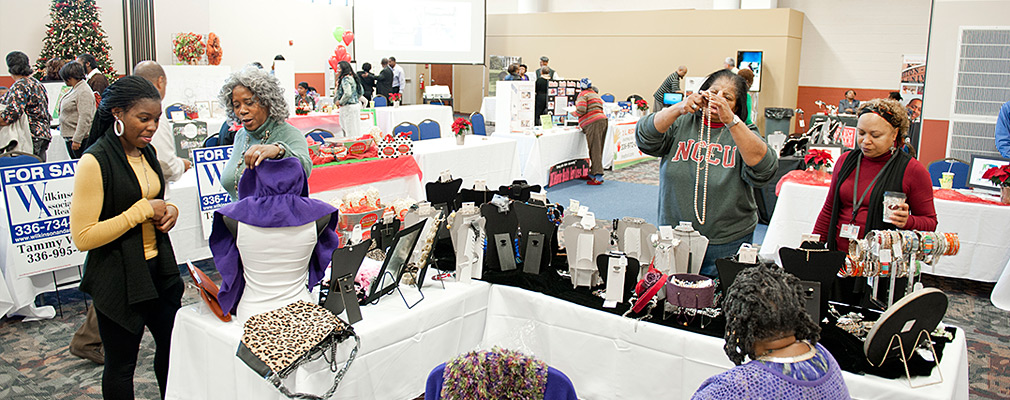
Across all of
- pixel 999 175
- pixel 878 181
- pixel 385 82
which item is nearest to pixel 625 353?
pixel 878 181

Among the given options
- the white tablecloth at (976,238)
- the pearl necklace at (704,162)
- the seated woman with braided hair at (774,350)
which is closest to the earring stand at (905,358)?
the seated woman with braided hair at (774,350)

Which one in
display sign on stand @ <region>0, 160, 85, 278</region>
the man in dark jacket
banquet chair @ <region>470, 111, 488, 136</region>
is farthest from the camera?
the man in dark jacket

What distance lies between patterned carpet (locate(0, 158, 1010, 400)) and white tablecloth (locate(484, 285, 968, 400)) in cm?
47

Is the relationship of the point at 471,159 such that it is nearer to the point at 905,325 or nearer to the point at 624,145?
the point at 624,145

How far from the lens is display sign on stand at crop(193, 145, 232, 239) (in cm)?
398

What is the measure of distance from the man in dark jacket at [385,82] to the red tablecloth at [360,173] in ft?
22.1

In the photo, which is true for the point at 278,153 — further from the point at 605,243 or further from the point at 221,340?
the point at 605,243

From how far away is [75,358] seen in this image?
3213 mm

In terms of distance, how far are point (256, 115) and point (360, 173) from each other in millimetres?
2369

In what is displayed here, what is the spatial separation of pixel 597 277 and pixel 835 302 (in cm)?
82

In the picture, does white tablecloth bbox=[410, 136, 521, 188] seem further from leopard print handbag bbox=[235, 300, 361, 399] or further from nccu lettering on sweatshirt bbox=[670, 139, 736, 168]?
leopard print handbag bbox=[235, 300, 361, 399]

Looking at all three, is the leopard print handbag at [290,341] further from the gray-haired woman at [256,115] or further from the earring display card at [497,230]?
the earring display card at [497,230]

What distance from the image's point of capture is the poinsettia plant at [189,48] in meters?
10.6

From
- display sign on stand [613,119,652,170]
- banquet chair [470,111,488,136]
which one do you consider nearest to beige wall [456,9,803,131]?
display sign on stand [613,119,652,170]
